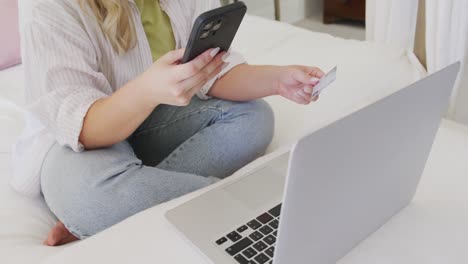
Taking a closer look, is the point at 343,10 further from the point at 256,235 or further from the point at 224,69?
the point at 256,235

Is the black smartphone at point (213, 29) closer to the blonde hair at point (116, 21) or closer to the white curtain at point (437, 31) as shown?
the blonde hair at point (116, 21)

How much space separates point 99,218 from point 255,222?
26cm

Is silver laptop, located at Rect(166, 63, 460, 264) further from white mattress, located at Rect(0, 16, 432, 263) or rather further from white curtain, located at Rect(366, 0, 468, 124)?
white curtain, located at Rect(366, 0, 468, 124)

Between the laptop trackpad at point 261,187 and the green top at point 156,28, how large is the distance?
0.34 meters

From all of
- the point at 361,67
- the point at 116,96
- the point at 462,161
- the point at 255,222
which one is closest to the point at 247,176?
the point at 255,222

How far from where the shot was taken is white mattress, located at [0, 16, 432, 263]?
2.04ft

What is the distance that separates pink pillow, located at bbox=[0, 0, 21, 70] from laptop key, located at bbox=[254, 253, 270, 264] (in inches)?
41.0

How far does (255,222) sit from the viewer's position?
56 centimetres

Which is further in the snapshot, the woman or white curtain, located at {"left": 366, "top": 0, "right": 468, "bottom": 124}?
white curtain, located at {"left": 366, "top": 0, "right": 468, "bottom": 124}

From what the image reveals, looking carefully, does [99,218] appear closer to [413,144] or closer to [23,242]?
[23,242]

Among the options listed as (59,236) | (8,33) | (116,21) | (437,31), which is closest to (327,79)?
(116,21)

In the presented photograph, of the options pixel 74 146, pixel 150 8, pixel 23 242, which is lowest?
pixel 23 242

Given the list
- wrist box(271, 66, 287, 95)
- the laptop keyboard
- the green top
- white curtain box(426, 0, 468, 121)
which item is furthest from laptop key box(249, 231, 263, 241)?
white curtain box(426, 0, 468, 121)

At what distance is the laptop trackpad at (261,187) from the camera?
597 millimetres
